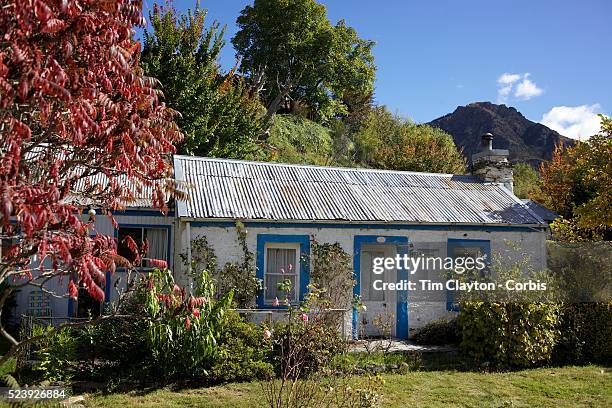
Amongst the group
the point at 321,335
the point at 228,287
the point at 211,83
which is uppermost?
the point at 211,83

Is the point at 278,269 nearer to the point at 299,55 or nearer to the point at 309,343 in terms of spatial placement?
the point at 309,343

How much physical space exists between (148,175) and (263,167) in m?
11.1

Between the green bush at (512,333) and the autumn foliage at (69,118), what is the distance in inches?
347

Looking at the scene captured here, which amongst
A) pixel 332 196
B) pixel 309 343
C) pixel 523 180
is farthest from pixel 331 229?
pixel 523 180

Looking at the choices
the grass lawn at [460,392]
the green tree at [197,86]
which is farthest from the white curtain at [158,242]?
the green tree at [197,86]

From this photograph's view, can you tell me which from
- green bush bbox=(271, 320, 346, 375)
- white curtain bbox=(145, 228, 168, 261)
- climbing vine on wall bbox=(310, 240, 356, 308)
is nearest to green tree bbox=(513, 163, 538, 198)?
climbing vine on wall bbox=(310, 240, 356, 308)

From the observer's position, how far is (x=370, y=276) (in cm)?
1434

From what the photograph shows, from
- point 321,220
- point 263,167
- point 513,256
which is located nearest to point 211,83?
point 263,167

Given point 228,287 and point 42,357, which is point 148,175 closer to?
point 42,357

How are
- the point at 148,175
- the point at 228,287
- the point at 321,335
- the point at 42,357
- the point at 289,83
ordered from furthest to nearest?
the point at 289,83, the point at 228,287, the point at 321,335, the point at 42,357, the point at 148,175

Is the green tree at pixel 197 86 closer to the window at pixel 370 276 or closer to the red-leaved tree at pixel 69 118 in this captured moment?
the window at pixel 370 276

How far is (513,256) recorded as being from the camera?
14891 millimetres

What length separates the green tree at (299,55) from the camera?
3369cm

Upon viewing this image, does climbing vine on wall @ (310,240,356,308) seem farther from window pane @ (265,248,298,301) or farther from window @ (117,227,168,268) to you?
window @ (117,227,168,268)
